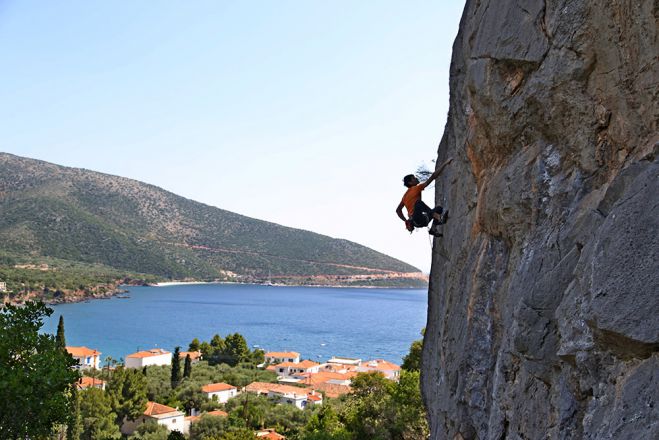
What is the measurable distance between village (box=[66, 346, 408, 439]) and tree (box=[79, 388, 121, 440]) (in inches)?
71.0

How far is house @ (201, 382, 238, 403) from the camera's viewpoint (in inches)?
2333

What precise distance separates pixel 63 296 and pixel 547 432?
157899 mm

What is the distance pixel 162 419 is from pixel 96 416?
16.9 ft

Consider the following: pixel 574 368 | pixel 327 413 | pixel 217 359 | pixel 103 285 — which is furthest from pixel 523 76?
pixel 103 285

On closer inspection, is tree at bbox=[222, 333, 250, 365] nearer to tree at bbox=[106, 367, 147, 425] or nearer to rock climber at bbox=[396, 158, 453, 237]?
tree at bbox=[106, 367, 147, 425]

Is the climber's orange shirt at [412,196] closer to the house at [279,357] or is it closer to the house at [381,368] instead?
the house at [381,368]

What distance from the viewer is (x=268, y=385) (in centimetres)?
6656

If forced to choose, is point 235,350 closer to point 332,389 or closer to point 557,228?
point 332,389

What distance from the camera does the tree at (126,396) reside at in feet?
163

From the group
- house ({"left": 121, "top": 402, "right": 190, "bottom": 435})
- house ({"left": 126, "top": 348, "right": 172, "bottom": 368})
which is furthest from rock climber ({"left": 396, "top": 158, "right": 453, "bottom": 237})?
house ({"left": 126, "top": 348, "right": 172, "bottom": 368})

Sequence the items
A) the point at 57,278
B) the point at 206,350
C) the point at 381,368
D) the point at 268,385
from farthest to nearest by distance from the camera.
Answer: the point at 57,278
the point at 206,350
the point at 381,368
the point at 268,385

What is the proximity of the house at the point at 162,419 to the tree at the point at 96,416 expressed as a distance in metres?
1.78

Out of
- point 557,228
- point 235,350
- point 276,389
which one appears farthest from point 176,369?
point 557,228

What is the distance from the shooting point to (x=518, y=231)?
720cm
